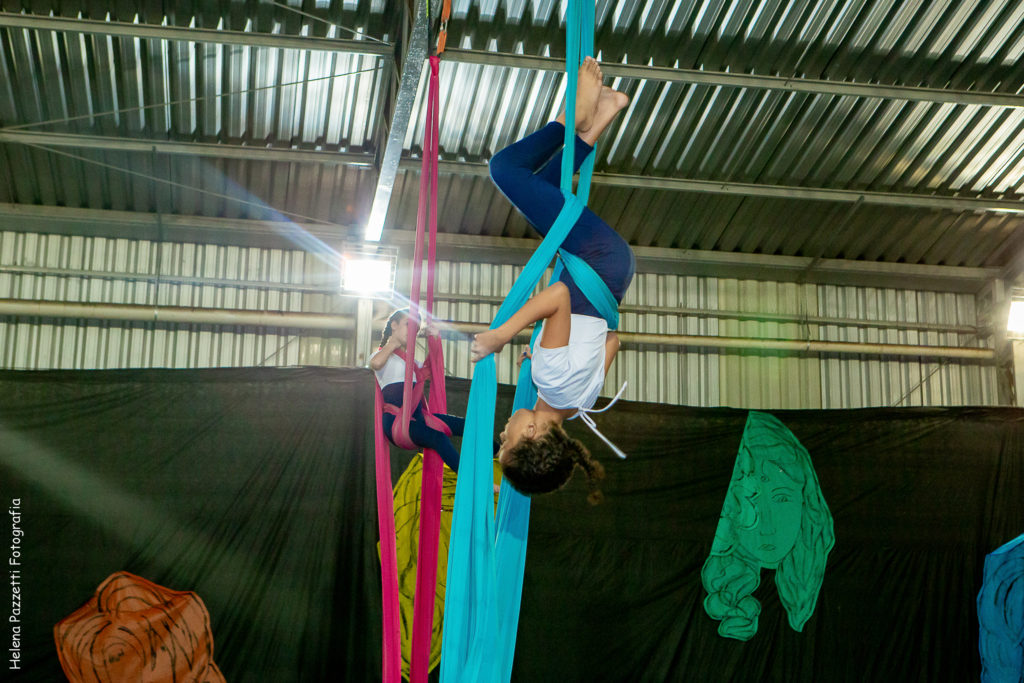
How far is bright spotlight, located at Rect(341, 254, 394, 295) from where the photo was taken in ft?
20.3

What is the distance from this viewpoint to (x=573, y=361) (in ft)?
8.11

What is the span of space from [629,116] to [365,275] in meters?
2.03

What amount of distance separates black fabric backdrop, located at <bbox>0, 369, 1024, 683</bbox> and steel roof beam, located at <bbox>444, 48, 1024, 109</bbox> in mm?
1919

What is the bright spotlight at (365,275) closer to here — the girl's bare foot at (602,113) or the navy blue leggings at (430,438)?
the navy blue leggings at (430,438)

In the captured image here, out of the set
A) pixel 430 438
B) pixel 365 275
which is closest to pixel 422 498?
pixel 430 438

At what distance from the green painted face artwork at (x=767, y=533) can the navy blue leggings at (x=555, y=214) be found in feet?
10.5

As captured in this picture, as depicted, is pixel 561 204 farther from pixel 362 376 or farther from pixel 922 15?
pixel 922 15

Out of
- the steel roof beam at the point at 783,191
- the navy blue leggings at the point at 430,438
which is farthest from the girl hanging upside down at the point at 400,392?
the steel roof beam at the point at 783,191

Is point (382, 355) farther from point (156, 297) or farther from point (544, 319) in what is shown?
point (156, 297)

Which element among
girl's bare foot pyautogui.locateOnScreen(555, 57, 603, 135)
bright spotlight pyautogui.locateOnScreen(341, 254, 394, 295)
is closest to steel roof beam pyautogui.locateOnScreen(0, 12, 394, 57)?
bright spotlight pyautogui.locateOnScreen(341, 254, 394, 295)

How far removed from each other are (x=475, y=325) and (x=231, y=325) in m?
1.72

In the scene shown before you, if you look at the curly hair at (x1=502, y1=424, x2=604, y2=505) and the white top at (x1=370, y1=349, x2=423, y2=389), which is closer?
the curly hair at (x1=502, y1=424, x2=604, y2=505)

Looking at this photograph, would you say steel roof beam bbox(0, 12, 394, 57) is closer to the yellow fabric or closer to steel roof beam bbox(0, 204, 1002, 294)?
A: steel roof beam bbox(0, 204, 1002, 294)

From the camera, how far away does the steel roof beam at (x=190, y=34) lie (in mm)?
5223
